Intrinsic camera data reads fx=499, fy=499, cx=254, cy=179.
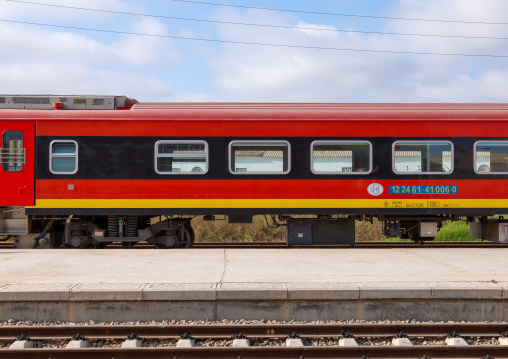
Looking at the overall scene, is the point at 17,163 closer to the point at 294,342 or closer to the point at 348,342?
the point at 294,342

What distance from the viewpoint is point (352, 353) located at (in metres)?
6.10

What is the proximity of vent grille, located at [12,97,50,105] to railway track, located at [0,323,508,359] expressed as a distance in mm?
6957

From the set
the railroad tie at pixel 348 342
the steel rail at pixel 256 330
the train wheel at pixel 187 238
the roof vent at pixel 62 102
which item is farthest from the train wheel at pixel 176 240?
the railroad tie at pixel 348 342

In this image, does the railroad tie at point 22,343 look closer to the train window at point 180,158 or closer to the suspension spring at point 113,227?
the suspension spring at point 113,227

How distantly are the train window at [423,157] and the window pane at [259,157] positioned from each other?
2658 millimetres

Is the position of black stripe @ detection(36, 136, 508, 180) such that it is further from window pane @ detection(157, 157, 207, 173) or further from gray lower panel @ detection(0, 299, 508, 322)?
gray lower panel @ detection(0, 299, 508, 322)

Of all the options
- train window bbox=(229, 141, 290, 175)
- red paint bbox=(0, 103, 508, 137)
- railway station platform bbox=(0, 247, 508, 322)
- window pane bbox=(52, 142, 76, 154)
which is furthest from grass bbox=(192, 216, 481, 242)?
railway station platform bbox=(0, 247, 508, 322)

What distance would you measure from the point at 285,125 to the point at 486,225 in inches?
225

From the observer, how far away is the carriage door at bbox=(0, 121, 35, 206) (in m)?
11.6

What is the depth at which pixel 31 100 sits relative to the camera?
12.1 meters

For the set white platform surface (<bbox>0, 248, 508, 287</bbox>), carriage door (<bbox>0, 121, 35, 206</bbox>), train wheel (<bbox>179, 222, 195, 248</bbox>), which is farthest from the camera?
train wheel (<bbox>179, 222, 195, 248</bbox>)

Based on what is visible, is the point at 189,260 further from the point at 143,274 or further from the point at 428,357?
the point at 428,357

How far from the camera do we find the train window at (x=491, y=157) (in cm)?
1180

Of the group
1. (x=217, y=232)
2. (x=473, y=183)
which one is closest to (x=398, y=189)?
(x=473, y=183)
